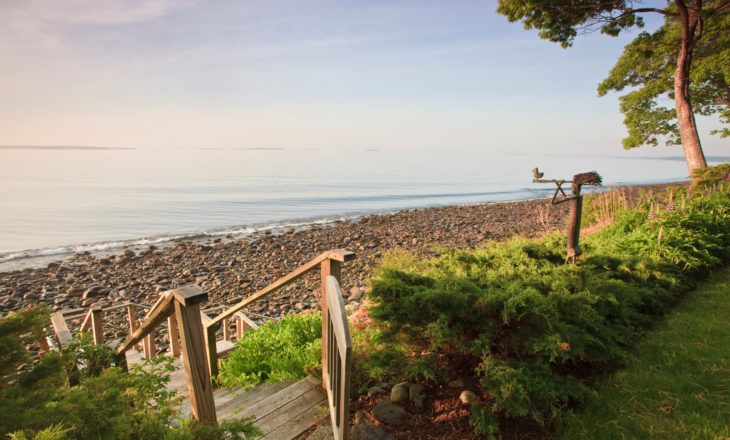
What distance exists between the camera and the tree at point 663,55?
1186cm

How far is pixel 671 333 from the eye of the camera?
3.80 metres

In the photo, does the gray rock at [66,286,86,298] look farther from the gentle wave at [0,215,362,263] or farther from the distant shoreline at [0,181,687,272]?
the gentle wave at [0,215,362,263]

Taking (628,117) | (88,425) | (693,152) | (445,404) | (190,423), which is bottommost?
(445,404)

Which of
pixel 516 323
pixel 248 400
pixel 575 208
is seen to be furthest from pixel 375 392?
pixel 575 208

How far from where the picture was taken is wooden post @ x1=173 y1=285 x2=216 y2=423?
2098mm

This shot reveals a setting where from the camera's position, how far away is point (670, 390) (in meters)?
2.95

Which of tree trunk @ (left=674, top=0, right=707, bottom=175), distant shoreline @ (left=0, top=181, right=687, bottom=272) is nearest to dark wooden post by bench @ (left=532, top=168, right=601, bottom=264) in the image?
tree trunk @ (left=674, top=0, right=707, bottom=175)

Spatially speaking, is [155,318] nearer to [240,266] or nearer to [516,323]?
[516,323]

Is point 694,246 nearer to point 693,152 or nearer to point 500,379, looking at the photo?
point 500,379

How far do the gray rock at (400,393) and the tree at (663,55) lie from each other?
13749 millimetres

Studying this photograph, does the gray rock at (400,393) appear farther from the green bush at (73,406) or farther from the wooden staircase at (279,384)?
the green bush at (73,406)

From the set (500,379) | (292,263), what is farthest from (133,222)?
(500,379)

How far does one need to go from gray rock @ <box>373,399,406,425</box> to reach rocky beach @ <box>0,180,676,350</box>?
19.2 ft

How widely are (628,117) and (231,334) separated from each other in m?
19.2
